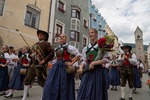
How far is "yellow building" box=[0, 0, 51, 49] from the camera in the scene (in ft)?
39.4

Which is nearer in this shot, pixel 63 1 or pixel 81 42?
pixel 63 1

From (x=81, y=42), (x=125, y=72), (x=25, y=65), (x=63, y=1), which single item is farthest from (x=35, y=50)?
(x=81, y=42)

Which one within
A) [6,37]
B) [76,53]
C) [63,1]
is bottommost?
[76,53]

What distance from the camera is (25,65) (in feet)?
19.7

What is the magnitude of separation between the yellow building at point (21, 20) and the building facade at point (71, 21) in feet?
4.45

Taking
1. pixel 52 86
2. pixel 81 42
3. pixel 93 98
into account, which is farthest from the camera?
pixel 81 42

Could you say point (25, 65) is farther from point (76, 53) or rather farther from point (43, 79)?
point (76, 53)

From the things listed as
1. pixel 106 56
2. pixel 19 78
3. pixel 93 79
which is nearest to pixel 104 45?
pixel 106 56

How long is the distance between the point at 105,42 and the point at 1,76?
15.4 feet

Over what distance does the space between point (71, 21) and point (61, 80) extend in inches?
685

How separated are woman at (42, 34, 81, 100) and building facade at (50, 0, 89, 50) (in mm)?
12671

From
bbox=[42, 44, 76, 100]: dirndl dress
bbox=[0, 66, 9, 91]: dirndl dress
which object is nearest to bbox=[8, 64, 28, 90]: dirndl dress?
bbox=[0, 66, 9, 91]: dirndl dress

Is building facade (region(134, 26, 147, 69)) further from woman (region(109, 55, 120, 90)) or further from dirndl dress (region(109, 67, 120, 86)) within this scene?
dirndl dress (region(109, 67, 120, 86))

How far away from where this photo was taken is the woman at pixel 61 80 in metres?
3.65
